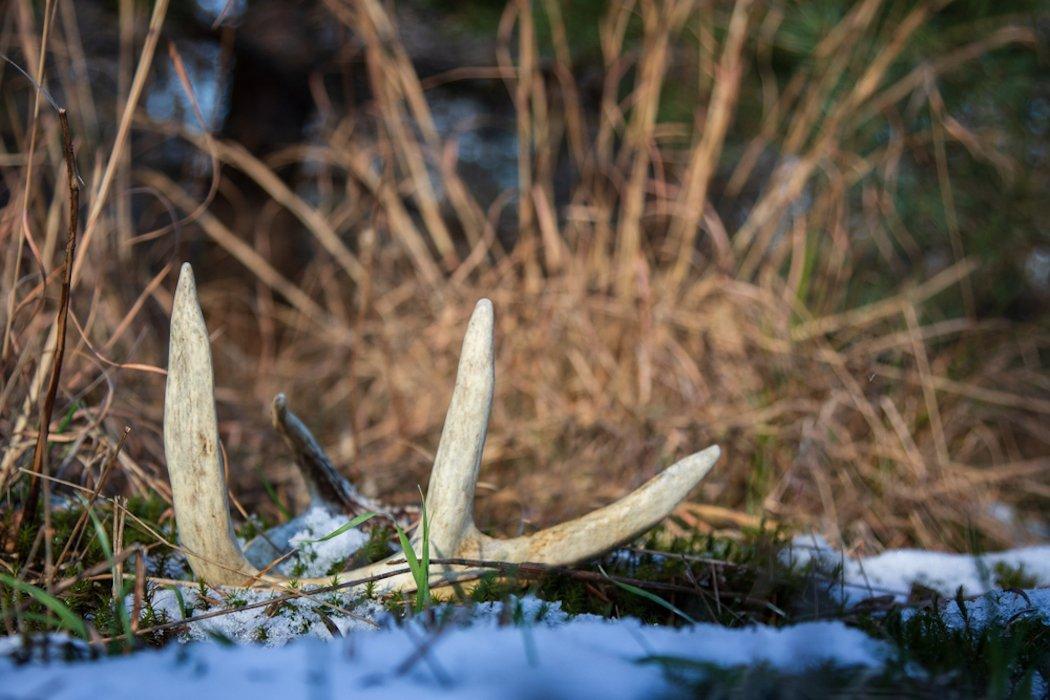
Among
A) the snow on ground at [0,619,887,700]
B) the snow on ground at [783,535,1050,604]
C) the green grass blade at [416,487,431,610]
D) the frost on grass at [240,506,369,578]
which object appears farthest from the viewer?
the snow on ground at [783,535,1050,604]

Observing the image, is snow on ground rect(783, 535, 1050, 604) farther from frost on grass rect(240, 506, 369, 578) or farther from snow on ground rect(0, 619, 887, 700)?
frost on grass rect(240, 506, 369, 578)

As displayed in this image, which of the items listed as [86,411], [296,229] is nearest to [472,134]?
[296,229]

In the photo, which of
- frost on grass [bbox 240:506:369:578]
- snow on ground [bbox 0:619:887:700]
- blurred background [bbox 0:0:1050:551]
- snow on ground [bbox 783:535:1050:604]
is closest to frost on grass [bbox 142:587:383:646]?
frost on grass [bbox 240:506:369:578]

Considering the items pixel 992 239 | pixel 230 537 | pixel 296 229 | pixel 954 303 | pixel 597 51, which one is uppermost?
pixel 597 51

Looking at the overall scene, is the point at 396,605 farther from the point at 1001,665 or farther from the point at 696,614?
the point at 1001,665

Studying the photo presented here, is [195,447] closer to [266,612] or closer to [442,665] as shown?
[266,612]

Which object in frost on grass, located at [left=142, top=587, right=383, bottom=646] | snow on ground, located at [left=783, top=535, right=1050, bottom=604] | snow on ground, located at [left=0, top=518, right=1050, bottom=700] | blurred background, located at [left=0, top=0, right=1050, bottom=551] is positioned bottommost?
snow on ground, located at [left=783, top=535, right=1050, bottom=604]

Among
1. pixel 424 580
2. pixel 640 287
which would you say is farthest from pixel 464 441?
pixel 640 287
